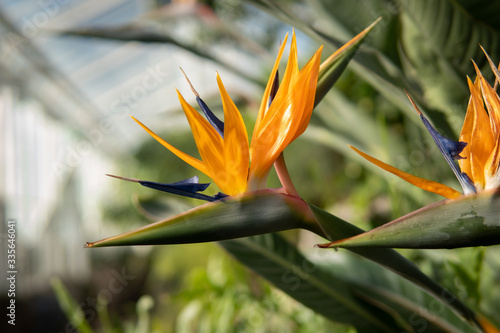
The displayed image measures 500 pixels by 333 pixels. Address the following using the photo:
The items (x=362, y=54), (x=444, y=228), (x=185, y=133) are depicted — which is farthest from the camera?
(x=185, y=133)

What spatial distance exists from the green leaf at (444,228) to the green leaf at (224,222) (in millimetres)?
39

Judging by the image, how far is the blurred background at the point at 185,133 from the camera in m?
0.46

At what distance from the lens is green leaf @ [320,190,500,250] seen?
0.18 metres

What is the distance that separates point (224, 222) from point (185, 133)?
7649 millimetres

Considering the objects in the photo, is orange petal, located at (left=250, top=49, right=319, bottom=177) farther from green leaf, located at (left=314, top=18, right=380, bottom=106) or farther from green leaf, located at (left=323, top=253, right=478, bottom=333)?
green leaf, located at (left=323, top=253, right=478, bottom=333)

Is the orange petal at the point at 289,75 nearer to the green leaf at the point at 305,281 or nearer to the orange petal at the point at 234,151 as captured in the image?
the orange petal at the point at 234,151

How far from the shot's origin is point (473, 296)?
0.41 m

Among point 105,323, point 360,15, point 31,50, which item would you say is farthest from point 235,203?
point 31,50

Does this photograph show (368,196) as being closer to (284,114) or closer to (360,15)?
(360,15)

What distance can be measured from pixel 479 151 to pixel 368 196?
0.91 metres

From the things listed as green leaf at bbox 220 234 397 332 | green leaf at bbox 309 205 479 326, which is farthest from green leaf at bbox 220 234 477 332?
green leaf at bbox 309 205 479 326

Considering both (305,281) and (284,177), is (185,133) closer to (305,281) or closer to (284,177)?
(305,281)

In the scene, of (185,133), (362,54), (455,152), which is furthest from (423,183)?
(185,133)

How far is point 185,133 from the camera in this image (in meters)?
7.73
